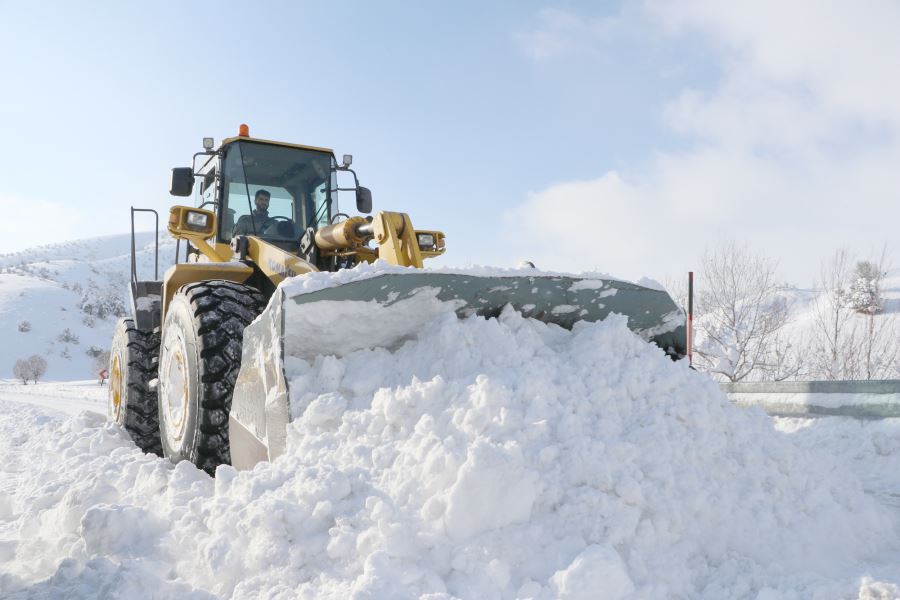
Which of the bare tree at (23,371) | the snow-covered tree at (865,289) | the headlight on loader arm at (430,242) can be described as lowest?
the bare tree at (23,371)

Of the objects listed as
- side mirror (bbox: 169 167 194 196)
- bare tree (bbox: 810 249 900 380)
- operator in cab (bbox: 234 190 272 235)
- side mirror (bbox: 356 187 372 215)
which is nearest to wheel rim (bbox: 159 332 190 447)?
operator in cab (bbox: 234 190 272 235)

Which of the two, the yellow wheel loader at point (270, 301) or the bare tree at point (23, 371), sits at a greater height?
the yellow wheel loader at point (270, 301)

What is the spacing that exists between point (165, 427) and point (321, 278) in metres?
1.72

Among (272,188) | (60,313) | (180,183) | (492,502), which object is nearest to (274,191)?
(272,188)

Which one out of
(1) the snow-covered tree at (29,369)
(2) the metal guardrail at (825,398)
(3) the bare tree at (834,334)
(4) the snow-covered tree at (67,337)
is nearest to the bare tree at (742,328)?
(3) the bare tree at (834,334)

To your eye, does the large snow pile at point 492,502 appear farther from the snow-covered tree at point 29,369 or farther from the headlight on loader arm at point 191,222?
the snow-covered tree at point 29,369

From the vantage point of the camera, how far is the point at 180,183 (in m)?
5.24

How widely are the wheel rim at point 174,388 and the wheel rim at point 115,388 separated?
1452mm

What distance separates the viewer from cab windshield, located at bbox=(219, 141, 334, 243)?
17.7 ft

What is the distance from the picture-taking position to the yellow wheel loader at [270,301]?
3230mm

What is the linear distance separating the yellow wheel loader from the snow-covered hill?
28313 millimetres

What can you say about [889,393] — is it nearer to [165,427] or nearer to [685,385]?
[685,385]

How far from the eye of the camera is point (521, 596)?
6.97ft

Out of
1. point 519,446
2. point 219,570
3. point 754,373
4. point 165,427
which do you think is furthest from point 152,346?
point 754,373
